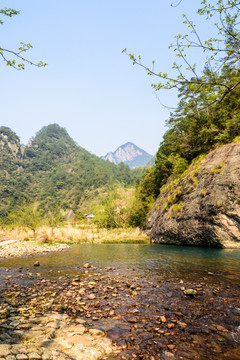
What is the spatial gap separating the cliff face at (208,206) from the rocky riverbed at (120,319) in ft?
40.1

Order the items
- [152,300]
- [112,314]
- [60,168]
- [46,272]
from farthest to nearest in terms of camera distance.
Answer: [60,168] < [46,272] < [152,300] < [112,314]

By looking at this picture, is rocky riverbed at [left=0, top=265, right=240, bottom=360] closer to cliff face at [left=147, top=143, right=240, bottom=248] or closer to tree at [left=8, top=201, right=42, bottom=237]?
cliff face at [left=147, top=143, right=240, bottom=248]

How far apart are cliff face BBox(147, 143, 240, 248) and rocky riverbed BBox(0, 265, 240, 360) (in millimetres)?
12208

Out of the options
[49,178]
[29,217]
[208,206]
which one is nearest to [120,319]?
[208,206]

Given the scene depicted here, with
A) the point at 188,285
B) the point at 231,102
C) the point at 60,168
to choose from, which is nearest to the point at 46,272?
the point at 188,285

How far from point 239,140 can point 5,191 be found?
14839 cm

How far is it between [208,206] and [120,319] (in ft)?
59.8

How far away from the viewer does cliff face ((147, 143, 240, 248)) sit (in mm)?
18797

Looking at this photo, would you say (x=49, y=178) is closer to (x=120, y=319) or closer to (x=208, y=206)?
(x=208, y=206)

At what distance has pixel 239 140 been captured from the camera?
21.6 metres

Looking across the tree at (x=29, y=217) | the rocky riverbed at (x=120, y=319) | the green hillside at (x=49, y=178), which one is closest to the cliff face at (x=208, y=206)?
the rocky riverbed at (x=120, y=319)

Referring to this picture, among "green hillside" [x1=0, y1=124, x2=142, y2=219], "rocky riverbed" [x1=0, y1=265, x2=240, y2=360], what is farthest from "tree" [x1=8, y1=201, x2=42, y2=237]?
"green hillside" [x1=0, y1=124, x2=142, y2=219]

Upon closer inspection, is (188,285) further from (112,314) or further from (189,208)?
(189,208)

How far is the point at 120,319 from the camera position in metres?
5.06
